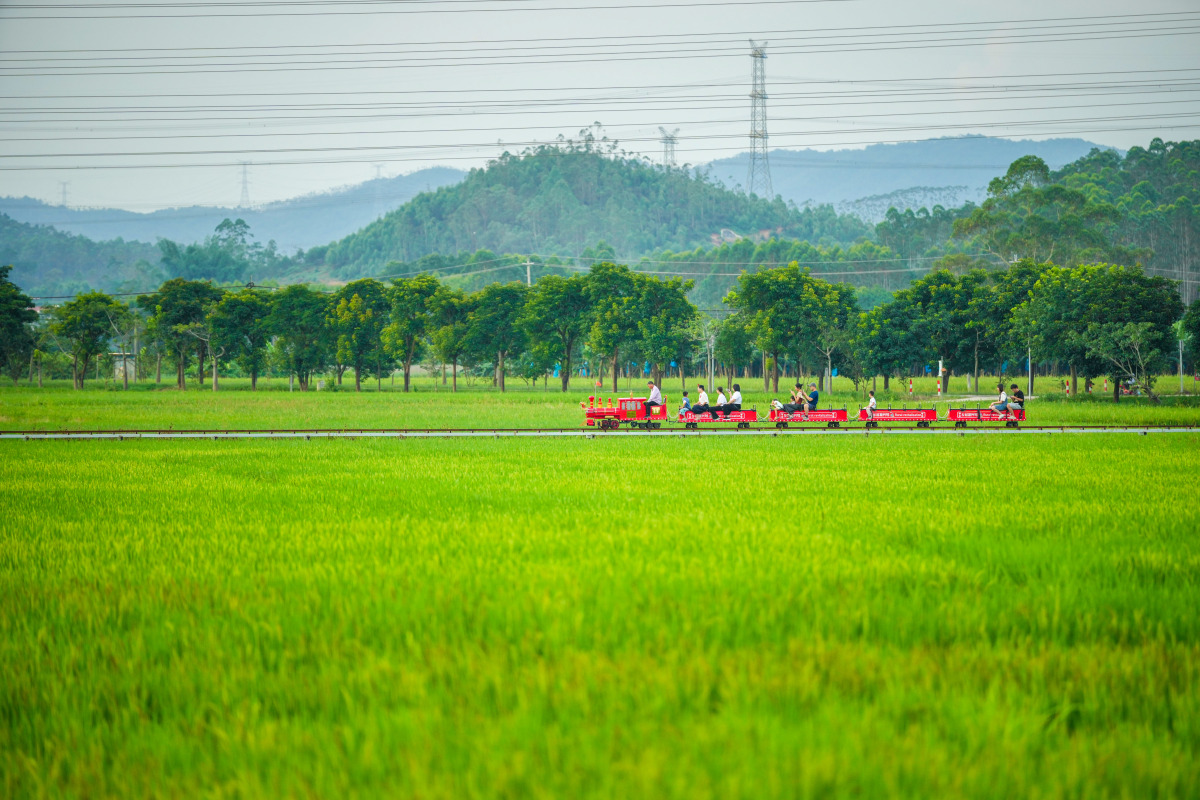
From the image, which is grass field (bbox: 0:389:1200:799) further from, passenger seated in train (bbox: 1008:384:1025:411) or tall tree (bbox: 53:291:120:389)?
tall tree (bbox: 53:291:120:389)

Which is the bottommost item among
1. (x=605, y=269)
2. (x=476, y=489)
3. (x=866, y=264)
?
(x=476, y=489)

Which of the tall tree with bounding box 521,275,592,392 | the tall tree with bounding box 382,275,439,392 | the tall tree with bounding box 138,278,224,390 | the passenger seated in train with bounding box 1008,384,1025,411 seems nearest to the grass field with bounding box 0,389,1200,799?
the passenger seated in train with bounding box 1008,384,1025,411

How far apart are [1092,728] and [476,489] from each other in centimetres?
1101

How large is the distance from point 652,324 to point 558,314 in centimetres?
1050

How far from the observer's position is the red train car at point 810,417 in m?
30.0

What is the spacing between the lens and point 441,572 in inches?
305

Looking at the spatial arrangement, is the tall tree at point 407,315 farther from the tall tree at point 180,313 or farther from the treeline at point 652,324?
the tall tree at point 180,313

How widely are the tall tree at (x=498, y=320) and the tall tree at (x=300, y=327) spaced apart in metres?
18.9

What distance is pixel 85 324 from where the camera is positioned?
258 ft

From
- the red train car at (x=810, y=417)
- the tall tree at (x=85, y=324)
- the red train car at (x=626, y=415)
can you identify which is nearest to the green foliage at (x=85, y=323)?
the tall tree at (x=85, y=324)

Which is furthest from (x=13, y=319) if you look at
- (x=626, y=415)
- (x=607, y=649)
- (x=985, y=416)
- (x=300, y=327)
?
(x=607, y=649)

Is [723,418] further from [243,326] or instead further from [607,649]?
[243,326]

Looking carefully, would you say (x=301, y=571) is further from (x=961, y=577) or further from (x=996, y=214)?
(x=996, y=214)

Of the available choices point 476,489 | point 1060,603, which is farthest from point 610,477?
point 1060,603
